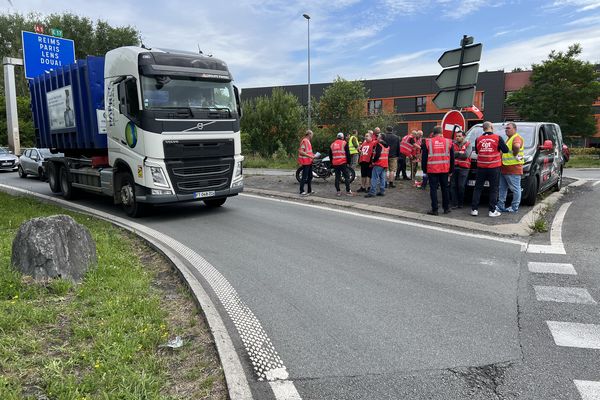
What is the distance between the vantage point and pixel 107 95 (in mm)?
10047

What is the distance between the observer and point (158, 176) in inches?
354

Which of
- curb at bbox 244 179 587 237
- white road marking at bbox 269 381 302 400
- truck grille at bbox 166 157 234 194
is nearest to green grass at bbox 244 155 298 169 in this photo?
curb at bbox 244 179 587 237

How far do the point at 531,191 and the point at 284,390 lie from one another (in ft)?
28.0

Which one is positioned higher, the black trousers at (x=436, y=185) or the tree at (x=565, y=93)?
the tree at (x=565, y=93)

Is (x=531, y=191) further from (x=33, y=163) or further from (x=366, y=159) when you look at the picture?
(x=33, y=163)

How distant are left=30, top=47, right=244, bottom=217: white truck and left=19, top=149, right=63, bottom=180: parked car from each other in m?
10.0

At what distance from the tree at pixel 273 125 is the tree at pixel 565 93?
2138 cm

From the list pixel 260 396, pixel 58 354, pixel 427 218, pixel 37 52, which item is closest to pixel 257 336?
pixel 260 396

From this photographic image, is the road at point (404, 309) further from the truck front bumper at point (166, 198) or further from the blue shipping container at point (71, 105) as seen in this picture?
the blue shipping container at point (71, 105)

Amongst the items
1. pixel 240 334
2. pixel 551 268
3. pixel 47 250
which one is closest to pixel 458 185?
pixel 551 268

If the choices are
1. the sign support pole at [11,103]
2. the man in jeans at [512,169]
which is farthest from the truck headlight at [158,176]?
the sign support pole at [11,103]

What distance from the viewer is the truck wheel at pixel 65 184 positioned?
12695 millimetres

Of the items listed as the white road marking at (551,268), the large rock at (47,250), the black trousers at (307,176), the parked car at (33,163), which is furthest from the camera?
the parked car at (33,163)

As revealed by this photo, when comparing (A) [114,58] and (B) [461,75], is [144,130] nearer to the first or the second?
(A) [114,58]
